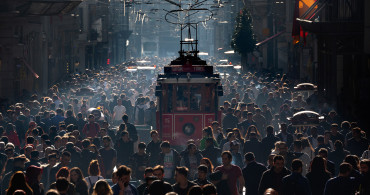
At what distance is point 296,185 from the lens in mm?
11344

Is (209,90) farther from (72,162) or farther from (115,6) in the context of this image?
(115,6)

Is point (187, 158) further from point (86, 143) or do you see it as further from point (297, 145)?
point (297, 145)

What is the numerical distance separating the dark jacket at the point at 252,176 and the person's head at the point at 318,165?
3.34 ft

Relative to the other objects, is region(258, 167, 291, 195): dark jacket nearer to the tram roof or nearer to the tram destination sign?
the tram roof

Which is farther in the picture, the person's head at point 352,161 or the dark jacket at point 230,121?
the dark jacket at point 230,121

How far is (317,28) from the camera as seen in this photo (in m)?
27.2

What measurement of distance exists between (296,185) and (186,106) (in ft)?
33.6

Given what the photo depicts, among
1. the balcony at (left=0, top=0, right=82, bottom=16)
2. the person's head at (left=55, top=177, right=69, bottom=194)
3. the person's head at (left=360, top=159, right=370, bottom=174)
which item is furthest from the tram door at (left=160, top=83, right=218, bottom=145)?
the balcony at (left=0, top=0, right=82, bottom=16)

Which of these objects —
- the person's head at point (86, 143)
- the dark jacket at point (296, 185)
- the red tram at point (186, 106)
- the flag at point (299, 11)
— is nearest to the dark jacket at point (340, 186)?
the dark jacket at point (296, 185)

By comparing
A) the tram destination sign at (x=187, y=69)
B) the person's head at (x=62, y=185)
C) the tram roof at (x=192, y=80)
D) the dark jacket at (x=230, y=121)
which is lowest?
the dark jacket at (x=230, y=121)

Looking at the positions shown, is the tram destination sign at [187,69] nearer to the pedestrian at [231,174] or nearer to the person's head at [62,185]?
the pedestrian at [231,174]

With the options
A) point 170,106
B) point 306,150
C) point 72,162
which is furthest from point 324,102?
point 72,162

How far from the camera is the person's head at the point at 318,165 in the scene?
1212 cm

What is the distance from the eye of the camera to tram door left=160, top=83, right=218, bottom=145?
21.4m
